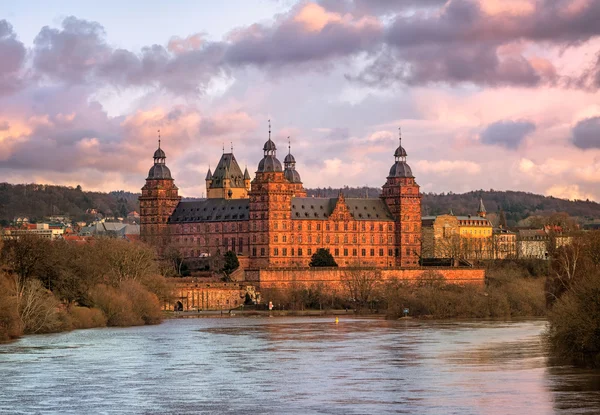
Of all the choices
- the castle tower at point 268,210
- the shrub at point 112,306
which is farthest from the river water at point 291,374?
the castle tower at point 268,210

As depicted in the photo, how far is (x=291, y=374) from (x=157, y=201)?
4554 inches

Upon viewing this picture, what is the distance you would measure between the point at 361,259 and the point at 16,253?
3133 inches

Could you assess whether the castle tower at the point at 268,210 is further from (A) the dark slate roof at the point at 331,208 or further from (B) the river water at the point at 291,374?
(B) the river water at the point at 291,374

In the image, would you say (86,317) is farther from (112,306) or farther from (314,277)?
(314,277)

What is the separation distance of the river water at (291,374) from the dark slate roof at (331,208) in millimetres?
73862

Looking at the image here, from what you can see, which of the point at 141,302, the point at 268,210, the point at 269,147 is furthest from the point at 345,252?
the point at 141,302

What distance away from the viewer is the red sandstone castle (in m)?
170

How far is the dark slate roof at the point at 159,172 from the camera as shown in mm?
183625

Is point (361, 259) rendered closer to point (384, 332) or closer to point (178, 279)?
point (178, 279)

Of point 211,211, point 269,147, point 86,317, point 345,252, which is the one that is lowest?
point 86,317

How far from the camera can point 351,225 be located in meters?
177

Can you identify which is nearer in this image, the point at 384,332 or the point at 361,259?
the point at 384,332

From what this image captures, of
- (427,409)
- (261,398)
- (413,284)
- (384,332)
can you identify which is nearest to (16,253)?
(384,332)

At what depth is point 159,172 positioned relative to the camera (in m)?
184
